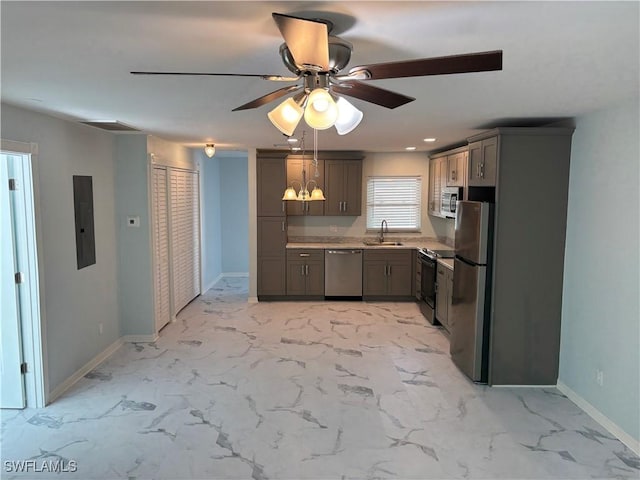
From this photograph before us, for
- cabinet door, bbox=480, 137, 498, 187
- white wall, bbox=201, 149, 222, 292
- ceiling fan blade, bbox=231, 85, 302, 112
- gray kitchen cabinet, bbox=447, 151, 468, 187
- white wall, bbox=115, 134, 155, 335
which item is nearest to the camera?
ceiling fan blade, bbox=231, 85, 302, 112

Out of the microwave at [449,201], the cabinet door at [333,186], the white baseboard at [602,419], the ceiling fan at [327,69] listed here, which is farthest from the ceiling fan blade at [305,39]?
the cabinet door at [333,186]

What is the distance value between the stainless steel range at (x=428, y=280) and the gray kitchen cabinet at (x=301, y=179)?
1919 millimetres

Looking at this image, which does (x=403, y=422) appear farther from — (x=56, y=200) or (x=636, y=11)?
(x=56, y=200)

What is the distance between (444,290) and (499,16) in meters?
4.25

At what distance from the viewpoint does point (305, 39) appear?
1.33 m

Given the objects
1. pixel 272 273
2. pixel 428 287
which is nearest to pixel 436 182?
pixel 428 287

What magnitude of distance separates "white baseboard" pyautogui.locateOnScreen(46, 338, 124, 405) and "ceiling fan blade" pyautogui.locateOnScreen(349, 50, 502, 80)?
3851 millimetres

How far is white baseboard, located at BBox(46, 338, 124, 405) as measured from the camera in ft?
12.5

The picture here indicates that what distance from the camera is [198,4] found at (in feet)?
4.89

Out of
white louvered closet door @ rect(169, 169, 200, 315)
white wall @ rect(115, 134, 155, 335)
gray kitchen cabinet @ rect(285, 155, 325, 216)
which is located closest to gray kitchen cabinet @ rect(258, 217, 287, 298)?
gray kitchen cabinet @ rect(285, 155, 325, 216)

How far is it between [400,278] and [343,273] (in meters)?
0.94

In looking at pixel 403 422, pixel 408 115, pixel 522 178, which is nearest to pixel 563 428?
pixel 403 422

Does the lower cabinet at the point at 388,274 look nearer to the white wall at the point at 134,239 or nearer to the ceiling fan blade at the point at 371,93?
the white wall at the point at 134,239

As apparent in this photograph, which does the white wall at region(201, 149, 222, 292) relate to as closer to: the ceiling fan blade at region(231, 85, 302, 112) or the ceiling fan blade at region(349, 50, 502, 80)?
the ceiling fan blade at region(231, 85, 302, 112)
